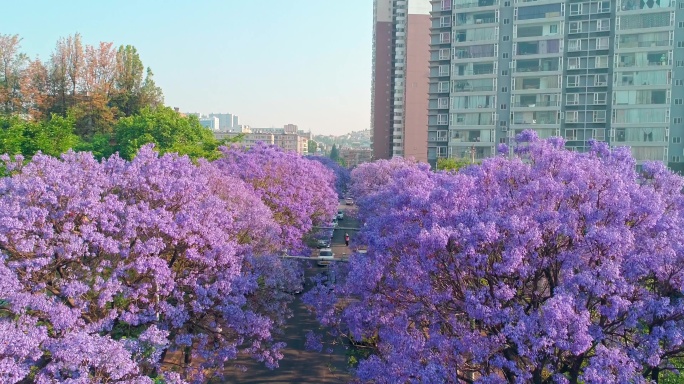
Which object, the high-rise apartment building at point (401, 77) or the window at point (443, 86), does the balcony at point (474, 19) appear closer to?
the window at point (443, 86)

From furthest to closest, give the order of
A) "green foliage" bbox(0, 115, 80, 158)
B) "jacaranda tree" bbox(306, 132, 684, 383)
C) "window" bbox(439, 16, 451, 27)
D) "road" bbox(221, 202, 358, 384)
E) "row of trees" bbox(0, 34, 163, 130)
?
1. "window" bbox(439, 16, 451, 27)
2. "row of trees" bbox(0, 34, 163, 130)
3. "green foliage" bbox(0, 115, 80, 158)
4. "road" bbox(221, 202, 358, 384)
5. "jacaranda tree" bbox(306, 132, 684, 383)

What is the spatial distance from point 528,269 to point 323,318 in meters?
5.99

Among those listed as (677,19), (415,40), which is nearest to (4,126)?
(677,19)

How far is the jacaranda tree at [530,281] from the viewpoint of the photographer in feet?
31.5

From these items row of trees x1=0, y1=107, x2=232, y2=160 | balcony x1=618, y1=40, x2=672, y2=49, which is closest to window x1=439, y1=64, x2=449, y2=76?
balcony x1=618, y1=40, x2=672, y2=49

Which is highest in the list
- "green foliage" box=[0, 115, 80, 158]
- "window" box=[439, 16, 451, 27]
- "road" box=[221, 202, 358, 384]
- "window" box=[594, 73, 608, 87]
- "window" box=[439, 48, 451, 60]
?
"window" box=[439, 16, 451, 27]

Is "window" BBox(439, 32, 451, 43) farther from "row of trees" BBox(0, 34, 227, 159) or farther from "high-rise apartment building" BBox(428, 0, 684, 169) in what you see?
"row of trees" BBox(0, 34, 227, 159)

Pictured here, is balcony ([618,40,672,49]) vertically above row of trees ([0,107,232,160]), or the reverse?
balcony ([618,40,672,49])

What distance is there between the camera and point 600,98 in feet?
163

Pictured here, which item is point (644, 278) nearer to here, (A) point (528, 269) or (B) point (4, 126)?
(A) point (528, 269)

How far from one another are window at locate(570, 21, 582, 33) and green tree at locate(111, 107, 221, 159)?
114 ft

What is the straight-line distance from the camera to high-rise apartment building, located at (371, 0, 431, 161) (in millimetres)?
87500

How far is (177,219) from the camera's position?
45.4 feet

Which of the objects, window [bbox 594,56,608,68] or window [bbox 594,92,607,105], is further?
window [bbox 594,92,607,105]
